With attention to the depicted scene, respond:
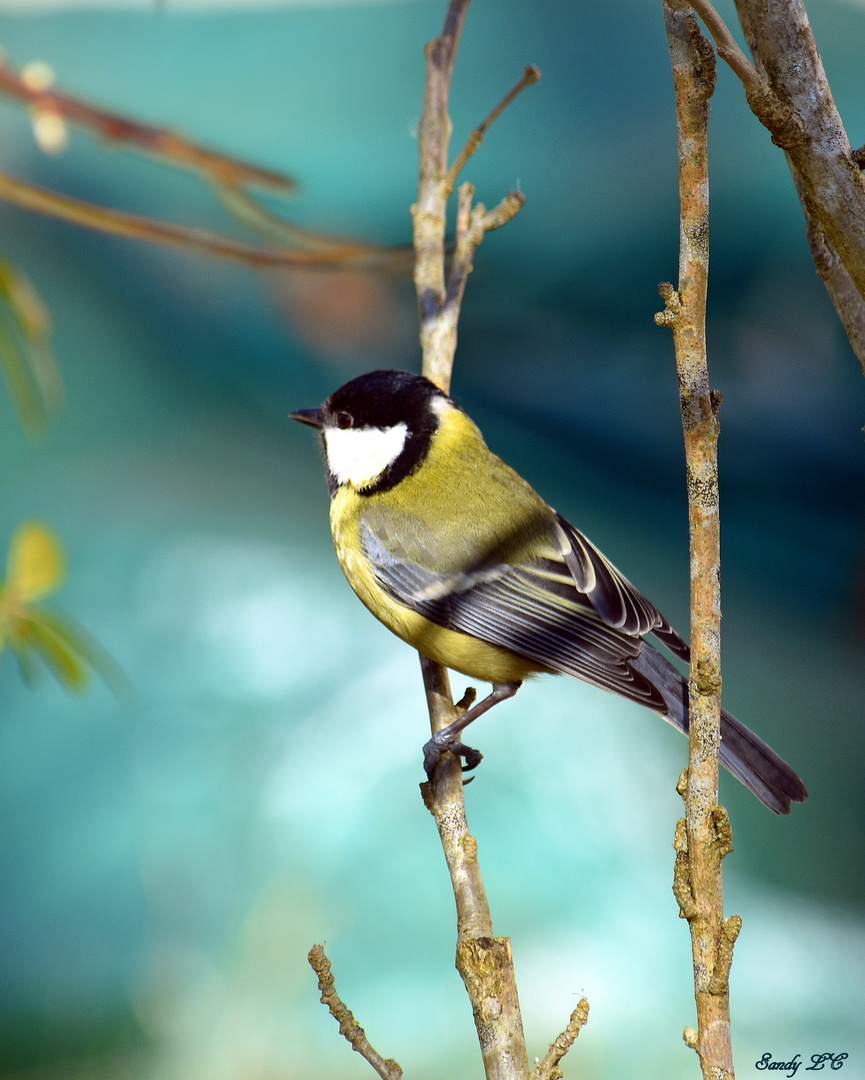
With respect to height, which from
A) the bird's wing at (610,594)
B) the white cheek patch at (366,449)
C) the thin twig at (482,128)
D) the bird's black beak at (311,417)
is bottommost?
the bird's wing at (610,594)

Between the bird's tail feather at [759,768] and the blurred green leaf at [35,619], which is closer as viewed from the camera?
the bird's tail feather at [759,768]

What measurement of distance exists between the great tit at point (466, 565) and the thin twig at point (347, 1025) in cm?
32

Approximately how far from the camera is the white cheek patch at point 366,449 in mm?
919

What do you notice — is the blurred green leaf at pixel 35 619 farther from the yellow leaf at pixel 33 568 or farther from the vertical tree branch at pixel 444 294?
the vertical tree branch at pixel 444 294

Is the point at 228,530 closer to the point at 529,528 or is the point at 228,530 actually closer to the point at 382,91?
the point at 529,528

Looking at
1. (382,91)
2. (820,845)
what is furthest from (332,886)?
(382,91)

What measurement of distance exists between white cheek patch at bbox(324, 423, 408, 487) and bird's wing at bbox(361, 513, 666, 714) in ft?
0.27

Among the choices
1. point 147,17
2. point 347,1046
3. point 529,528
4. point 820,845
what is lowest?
point 347,1046

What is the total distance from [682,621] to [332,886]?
22.1 inches

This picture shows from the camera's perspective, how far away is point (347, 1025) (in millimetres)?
468

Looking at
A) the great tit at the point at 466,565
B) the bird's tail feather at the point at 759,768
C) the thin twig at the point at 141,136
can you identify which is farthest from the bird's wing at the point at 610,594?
the thin twig at the point at 141,136

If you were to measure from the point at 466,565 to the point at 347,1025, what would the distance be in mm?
452

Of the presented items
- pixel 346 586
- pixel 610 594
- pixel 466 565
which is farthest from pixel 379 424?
pixel 346 586

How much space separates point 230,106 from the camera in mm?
1252
